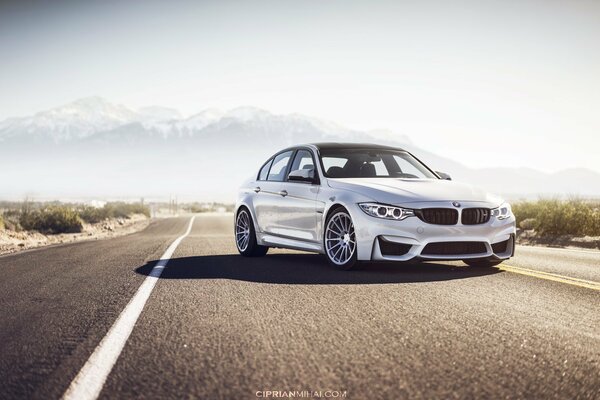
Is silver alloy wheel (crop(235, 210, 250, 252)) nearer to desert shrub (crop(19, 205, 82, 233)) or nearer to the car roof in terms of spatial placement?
the car roof

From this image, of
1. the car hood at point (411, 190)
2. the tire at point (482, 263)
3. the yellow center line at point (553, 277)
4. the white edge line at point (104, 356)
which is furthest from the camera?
the tire at point (482, 263)

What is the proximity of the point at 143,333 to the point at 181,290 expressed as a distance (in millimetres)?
2010

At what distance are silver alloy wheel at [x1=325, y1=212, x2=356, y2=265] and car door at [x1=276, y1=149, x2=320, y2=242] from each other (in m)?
0.35

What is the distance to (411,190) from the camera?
8078mm

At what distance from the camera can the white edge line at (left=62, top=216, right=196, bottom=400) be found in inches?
132

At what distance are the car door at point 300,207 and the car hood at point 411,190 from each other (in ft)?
1.48

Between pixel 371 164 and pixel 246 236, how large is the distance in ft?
7.71

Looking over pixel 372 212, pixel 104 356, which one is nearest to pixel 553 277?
pixel 372 212

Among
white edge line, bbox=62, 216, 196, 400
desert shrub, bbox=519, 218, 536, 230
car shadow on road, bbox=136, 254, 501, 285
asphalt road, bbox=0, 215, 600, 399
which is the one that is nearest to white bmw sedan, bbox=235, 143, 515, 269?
car shadow on road, bbox=136, 254, 501, 285

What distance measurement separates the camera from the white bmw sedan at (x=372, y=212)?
7.69m

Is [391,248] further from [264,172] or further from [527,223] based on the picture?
[527,223]

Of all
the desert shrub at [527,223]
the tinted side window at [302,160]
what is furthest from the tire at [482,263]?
the desert shrub at [527,223]

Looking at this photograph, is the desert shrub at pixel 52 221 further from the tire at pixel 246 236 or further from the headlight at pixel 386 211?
the headlight at pixel 386 211

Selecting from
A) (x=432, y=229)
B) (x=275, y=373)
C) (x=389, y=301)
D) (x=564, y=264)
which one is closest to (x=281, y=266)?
(x=432, y=229)
